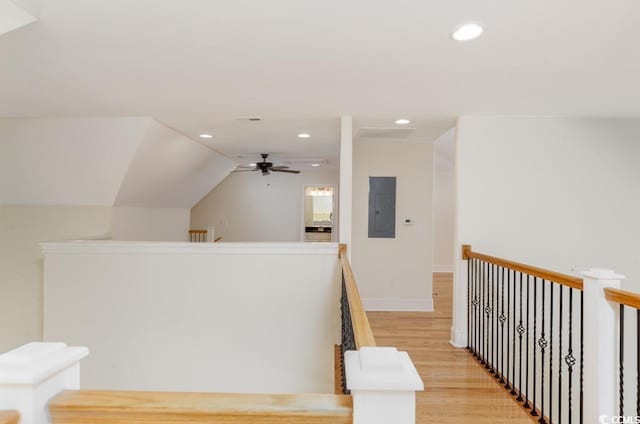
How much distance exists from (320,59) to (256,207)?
661 centimetres

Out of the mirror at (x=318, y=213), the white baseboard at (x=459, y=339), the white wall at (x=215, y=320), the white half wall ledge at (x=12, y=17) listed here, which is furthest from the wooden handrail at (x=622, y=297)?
the mirror at (x=318, y=213)

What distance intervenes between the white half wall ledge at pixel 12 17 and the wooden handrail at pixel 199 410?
6.32 feet

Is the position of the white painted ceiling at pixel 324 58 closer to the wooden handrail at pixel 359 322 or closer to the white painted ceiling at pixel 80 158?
the white painted ceiling at pixel 80 158

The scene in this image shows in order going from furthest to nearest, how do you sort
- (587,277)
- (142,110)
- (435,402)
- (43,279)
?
(43,279)
(142,110)
(435,402)
(587,277)

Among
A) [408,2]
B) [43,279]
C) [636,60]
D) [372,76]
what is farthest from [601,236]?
[43,279]

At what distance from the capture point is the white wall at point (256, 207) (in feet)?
28.1

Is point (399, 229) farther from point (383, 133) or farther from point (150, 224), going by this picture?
point (150, 224)

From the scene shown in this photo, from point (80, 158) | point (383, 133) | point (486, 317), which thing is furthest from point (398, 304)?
point (80, 158)

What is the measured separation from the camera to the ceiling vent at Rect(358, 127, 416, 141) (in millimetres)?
4160

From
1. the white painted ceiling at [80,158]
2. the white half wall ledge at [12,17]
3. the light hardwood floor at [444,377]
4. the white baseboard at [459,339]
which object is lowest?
the light hardwood floor at [444,377]

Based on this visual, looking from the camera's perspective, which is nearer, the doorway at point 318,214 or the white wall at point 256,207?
the white wall at point 256,207

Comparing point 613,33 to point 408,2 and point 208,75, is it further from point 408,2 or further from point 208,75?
point 208,75

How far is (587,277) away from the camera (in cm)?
188

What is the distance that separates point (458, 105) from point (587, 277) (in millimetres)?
1907
